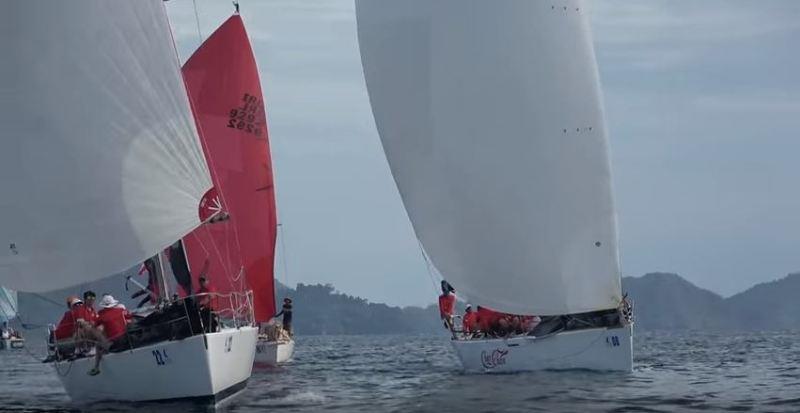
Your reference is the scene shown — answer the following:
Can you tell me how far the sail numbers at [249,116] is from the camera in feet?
138

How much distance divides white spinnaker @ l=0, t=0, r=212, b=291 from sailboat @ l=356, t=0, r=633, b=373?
8207mm

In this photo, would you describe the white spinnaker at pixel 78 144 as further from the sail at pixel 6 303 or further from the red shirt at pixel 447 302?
the sail at pixel 6 303

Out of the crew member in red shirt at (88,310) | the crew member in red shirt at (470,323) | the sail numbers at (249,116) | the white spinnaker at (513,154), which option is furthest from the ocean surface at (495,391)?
the sail numbers at (249,116)

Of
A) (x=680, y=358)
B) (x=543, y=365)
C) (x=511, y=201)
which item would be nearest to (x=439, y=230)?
(x=511, y=201)

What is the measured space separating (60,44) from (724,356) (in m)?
30.2

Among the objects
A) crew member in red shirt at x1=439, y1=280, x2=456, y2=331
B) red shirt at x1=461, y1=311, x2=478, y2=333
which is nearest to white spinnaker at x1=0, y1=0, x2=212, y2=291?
red shirt at x1=461, y1=311, x2=478, y2=333

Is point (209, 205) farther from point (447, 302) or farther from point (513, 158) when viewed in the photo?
point (447, 302)

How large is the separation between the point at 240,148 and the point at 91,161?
1720 centimetres

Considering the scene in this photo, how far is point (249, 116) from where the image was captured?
42594mm

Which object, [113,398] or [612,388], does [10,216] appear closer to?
[113,398]

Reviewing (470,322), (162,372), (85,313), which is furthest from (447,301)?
(162,372)

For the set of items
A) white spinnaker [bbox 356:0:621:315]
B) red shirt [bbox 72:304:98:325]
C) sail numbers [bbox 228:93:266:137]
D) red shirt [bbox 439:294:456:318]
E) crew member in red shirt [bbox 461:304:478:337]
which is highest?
sail numbers [bbox 228:93:266:137]

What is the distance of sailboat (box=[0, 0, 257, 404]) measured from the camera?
24875mm

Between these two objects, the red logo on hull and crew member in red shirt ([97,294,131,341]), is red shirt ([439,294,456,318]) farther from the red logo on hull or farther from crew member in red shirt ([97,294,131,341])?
crew member in red shirt ([97,294,131,341])
